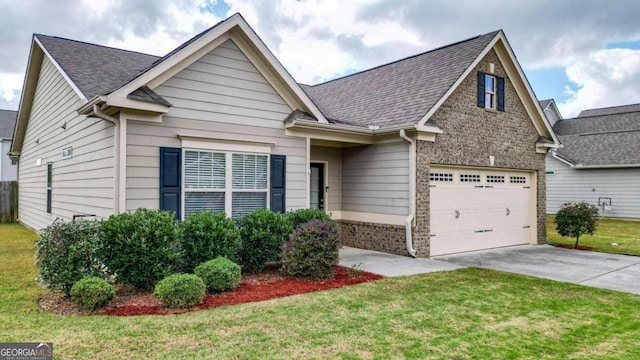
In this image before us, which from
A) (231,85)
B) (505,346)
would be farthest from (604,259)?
(231,85)

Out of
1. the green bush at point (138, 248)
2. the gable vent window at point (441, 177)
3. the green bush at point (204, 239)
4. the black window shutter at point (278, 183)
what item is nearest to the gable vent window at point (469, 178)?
the gable vent window at point (441, 177)

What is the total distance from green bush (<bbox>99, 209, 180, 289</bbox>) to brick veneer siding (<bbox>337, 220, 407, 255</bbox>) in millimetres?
5782

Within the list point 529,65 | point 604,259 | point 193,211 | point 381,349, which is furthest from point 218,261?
point 529,65

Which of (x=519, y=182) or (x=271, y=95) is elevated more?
(x=271, y=95)

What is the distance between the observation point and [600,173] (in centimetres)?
2259

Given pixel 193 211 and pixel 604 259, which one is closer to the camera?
pixel 193 211

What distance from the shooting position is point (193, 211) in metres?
7.73

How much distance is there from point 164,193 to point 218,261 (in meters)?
1.81

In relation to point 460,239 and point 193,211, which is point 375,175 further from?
point 193,211

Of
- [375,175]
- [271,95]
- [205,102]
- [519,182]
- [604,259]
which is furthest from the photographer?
[519,182]

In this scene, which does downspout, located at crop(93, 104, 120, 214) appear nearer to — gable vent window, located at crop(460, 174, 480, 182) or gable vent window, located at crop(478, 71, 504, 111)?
gable vent window, located at crop(460, 174, 480, 182)

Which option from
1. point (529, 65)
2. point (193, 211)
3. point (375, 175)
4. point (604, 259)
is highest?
point (529, 65)

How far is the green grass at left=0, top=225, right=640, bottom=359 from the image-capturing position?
403cm

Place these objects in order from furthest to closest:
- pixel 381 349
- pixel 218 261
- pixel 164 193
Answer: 1. pixel 164 193
2. pixel 218 261
3. pixel 381 349
